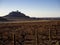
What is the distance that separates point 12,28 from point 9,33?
0.36 meters

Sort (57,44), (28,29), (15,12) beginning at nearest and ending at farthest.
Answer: (57,44)
(28,29)
(15,12)

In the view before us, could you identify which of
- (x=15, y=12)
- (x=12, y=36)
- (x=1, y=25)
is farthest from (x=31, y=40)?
(x=15, y=12)

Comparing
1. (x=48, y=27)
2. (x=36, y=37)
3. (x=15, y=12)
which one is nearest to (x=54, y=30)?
(x=48, y=27)

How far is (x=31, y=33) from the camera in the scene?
389 inches

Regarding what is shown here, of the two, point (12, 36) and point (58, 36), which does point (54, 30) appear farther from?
point (12, 36)

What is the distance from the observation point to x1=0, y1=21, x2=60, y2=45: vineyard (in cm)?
959

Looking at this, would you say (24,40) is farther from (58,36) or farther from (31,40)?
(58,36)

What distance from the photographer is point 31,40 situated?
32.1ft

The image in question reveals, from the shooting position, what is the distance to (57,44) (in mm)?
9422

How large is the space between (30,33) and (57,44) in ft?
5.73

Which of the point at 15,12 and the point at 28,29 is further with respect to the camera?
the point at 15,12

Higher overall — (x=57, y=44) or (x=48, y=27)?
(x=48, y=27)

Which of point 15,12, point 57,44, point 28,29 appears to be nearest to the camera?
point 57,44

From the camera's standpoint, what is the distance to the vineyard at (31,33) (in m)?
9.59
